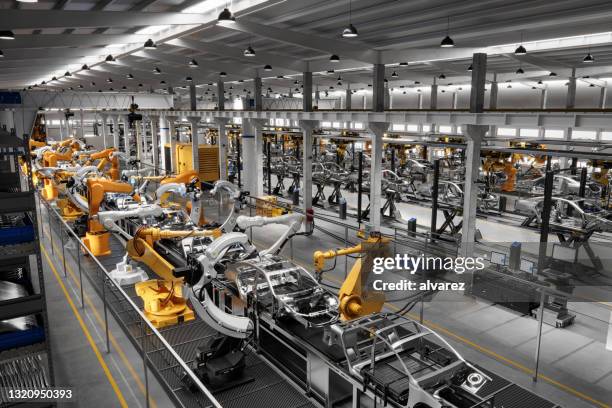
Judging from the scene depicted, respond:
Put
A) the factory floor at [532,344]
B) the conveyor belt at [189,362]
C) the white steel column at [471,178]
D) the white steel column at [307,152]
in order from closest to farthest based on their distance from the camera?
the conveyor belt at [189,362] < the factory floor at [532,344] < the white steel column at [471,178] < the white steel column at [307,152]

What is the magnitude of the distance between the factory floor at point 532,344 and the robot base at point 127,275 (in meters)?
5.08

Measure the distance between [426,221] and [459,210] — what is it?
4.01 m

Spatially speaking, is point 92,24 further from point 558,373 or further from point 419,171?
point 419,171

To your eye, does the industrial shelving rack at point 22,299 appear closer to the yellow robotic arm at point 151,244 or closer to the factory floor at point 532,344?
the yellow robotic arm at point 151,244

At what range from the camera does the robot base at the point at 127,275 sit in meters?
11.9

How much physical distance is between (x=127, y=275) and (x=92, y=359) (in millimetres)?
4130

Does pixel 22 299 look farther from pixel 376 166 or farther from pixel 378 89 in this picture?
pixel 378 89

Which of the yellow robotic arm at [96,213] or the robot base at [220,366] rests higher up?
the yellow robotic arm at [96,213]

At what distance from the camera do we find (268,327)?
332 inches

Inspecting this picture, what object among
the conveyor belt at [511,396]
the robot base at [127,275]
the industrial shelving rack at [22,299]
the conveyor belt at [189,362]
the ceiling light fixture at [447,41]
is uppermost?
the ceiling light fixture at [447,41]

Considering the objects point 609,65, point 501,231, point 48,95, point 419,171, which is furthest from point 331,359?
point 48,95

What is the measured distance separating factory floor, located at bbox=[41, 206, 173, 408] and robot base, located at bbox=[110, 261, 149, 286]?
72 cm

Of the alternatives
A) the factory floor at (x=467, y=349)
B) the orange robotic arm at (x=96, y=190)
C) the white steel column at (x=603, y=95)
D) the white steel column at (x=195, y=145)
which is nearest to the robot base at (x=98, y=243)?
the orange robotic arm at (x=96, y=190)

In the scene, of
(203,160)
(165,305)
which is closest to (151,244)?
(165,305)
